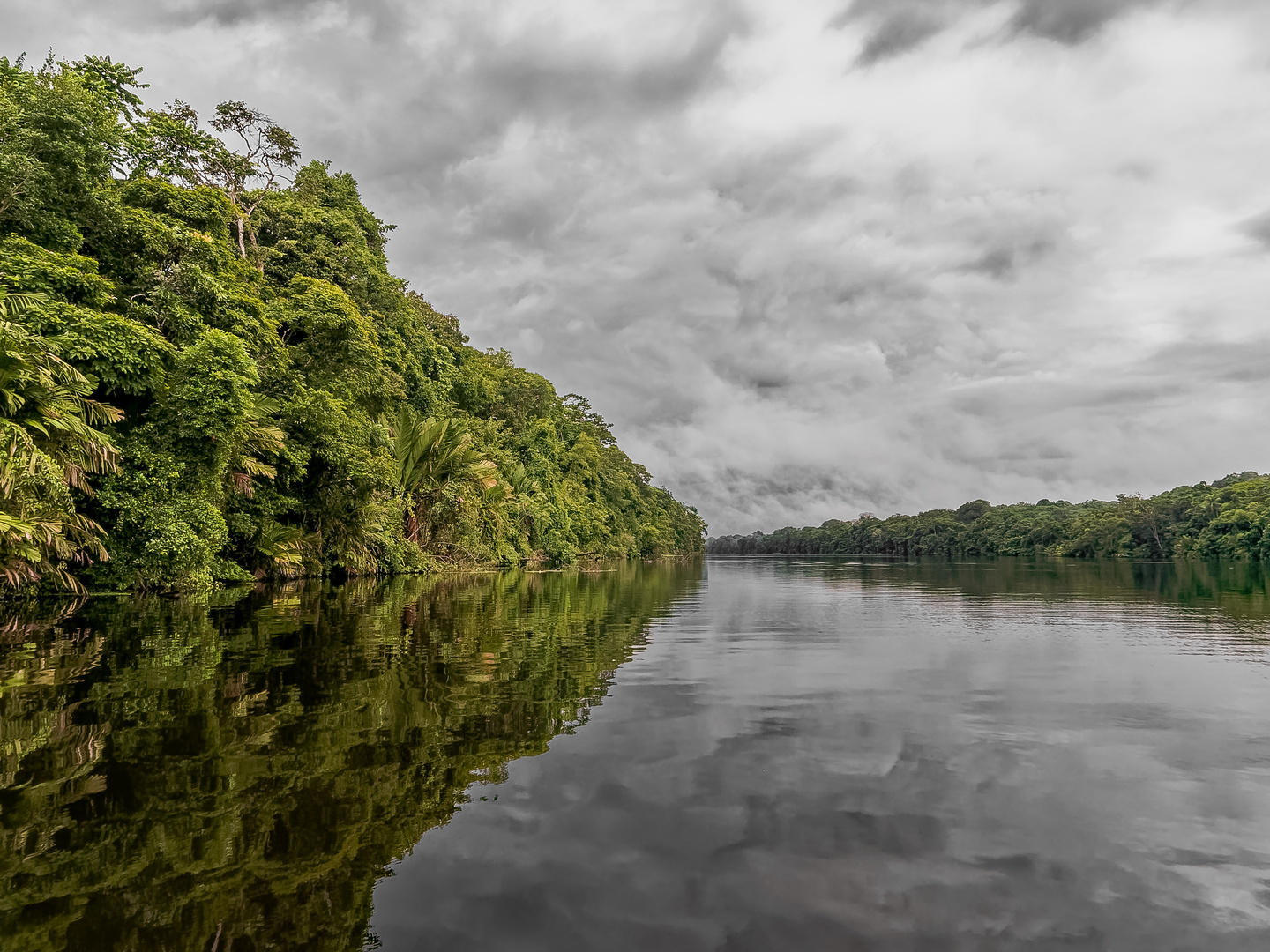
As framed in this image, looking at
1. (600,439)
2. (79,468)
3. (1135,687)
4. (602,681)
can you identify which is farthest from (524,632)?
(600,439)

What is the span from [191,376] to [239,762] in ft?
45.8

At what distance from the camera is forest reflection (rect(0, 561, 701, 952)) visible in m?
2.97

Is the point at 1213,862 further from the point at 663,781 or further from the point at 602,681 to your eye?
the point at 602,681

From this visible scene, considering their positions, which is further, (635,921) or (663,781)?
(663,781)

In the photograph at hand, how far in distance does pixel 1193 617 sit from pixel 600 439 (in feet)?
276

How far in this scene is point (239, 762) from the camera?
4758 mm

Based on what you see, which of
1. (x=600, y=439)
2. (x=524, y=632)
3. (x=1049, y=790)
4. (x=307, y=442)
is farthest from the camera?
(x=600, y=439)

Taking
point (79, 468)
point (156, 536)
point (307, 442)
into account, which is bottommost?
point (156, 536)

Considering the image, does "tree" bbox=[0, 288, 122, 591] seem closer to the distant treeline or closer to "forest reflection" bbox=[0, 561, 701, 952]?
"forest reflection" bbox=[0, 561, 701, 952]

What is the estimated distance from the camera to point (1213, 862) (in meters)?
3.63

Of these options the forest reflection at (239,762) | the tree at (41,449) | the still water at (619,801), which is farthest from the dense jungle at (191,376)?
the still water at (619,801)

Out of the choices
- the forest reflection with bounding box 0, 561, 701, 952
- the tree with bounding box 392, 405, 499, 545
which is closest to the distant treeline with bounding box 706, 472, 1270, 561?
the tree with bounding box 392, 405, 499, 545

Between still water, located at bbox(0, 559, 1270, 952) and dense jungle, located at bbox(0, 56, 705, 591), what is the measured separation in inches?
243

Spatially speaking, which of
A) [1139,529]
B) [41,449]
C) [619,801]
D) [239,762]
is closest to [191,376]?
[41,449]
